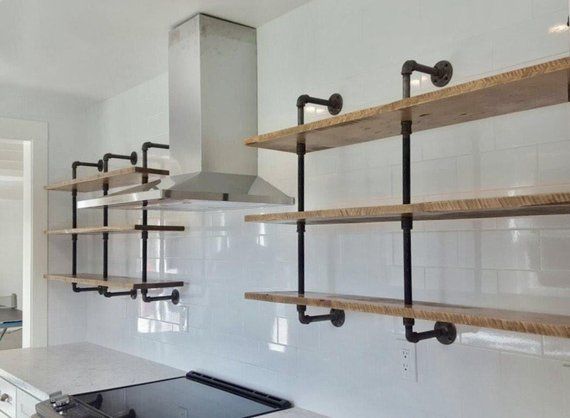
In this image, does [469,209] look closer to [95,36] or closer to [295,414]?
[295,414]

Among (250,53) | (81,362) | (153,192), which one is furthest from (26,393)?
(250,53)

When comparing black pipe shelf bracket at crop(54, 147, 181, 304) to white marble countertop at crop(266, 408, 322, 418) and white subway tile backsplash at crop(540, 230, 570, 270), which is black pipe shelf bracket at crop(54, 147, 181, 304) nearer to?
white marble countertop at crop(266, 408, 322, 418)

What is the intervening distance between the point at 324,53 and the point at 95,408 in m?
1.56

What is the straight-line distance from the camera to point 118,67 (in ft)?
9.41

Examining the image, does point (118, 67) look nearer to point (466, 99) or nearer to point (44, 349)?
point (44, 349)

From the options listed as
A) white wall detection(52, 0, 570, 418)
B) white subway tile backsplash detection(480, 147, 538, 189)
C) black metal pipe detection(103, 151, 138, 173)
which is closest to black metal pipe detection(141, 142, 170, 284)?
white wall detection(52, 0, 570, 418)

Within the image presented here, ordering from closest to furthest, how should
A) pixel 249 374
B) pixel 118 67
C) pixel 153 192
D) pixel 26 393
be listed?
pixel 153 192 < pixel 249 374 < pixel 26 393 < pixel 118 67

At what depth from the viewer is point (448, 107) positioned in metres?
1.42

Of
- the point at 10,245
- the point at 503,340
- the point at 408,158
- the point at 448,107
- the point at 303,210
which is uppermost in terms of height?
the point at 448,107

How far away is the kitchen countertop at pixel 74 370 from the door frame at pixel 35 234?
0.16m

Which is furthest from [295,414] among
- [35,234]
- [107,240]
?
[35,234]

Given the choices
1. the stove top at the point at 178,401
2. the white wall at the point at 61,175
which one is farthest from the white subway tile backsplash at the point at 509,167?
the white wall at the point at 61,175

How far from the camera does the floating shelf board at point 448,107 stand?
1184 millimetres

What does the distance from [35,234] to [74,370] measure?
101 centimetres
